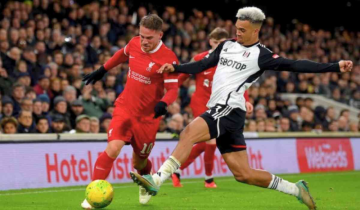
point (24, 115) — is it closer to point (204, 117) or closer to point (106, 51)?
point (106, 51)

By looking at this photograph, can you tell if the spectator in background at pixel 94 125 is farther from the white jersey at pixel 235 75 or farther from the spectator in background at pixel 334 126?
the spectator in background at pixel 334 126

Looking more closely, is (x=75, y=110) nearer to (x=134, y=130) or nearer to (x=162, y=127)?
(x=162, y=127)

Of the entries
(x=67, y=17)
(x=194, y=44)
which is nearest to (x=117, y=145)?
(x=67, y=17)

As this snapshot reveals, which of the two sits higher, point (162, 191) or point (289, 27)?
point (289, 27)

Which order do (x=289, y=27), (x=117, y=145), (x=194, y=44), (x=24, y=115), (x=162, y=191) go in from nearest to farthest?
(x=117, y=145) < (x=162, y=191) < (x=24, y=115) < (x=194, y=44) < (x=289, y=27)

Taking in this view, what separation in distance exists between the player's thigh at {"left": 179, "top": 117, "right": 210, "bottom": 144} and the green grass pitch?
133 centimetres

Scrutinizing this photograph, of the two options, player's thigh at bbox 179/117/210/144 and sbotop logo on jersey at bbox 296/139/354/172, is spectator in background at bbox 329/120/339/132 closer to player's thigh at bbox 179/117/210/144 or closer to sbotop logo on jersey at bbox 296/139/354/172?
sbotop logo on jersey at bbox 296/139/354/172

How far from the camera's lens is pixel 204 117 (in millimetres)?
7668

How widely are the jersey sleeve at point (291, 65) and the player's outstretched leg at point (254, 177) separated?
1.05m

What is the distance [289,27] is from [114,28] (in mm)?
13233

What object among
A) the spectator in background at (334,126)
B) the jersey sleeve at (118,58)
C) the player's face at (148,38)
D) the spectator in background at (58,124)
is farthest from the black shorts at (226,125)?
the spectator in background at (334,126)

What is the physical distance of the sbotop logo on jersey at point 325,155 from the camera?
57.1ft

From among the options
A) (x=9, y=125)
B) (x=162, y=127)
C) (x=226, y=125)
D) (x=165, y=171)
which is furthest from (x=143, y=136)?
(x=162, y=127)

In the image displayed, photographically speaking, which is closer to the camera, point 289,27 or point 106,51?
point 106,51
